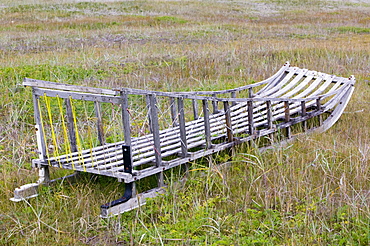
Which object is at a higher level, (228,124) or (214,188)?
(228,124)

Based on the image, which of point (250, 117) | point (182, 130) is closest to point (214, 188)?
point (182, 130)

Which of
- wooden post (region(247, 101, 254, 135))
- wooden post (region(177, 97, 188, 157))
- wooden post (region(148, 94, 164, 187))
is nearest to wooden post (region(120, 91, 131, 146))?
wooden post (region(148, 94, 164, 187))

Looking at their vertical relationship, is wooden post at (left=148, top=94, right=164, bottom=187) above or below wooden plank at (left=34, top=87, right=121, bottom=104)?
below

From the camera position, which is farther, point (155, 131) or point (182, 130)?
point (182, 130)

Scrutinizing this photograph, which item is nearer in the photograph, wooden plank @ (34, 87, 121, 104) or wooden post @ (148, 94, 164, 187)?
wooden plank @ (34, 87, 121, 104)

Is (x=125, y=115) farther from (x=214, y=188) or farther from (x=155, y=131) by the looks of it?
(x=214, y=188)

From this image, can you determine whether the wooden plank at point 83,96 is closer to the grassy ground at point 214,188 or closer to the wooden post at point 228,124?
the grassy ground at point 214,188

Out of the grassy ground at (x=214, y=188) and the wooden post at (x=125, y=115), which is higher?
the wooden post at (x=125, y=115)

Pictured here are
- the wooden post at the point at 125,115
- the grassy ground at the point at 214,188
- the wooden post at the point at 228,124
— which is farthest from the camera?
the wooden post at the point at 228,124

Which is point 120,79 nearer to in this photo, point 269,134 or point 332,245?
point 269,134

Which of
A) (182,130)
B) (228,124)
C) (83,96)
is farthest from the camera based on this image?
(228,124)

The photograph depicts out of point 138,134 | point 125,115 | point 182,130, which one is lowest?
point 138,134

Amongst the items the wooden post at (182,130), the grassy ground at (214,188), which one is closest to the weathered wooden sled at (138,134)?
the wooden post at (182,130)

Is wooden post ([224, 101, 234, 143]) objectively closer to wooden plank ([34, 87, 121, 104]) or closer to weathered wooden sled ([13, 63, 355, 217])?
weathered wooden sled ([13, 63, 355, 217])
